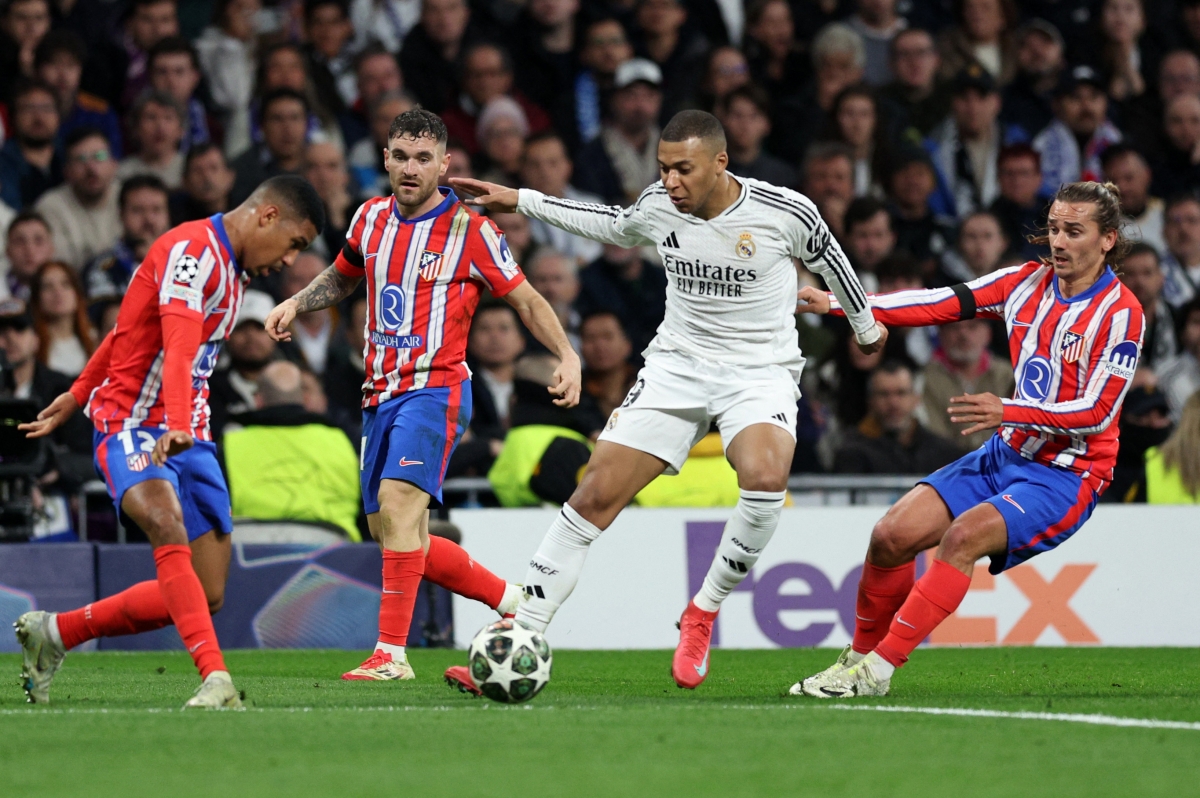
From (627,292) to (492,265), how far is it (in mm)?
5147

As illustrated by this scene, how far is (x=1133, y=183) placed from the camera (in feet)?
43.4

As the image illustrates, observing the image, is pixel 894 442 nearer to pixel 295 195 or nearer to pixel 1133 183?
pixel 1133 183

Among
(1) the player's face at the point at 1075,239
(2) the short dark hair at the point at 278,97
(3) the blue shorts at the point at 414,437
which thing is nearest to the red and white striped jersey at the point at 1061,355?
(1) the player's face at the point at 1075,239

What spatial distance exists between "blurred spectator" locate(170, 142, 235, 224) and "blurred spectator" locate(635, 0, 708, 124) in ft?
12.2

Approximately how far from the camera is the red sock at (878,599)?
22.1ft

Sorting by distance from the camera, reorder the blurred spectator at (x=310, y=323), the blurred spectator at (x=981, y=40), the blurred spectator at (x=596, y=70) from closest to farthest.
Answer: the blurred spectator at (x=310, y=323)
the blurred spectator at (x=596, y=70)
the blurred spectator at (x=981, y=40)

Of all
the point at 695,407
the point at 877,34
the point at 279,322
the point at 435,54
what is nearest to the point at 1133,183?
the point at 877,34

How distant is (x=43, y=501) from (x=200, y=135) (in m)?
3.46

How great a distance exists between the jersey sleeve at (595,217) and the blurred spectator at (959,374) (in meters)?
5.39

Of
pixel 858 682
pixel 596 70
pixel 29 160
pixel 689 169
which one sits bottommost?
pixel 858 682

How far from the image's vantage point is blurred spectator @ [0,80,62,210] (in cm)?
1188

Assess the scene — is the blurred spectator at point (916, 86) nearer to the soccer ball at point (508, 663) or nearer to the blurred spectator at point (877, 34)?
the blurred spectator at point (877, 34)

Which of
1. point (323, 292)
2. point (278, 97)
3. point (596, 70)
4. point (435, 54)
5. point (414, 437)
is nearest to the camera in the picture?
point (414, 437)

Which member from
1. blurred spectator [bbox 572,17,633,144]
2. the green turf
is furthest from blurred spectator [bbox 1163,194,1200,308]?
the green turf
